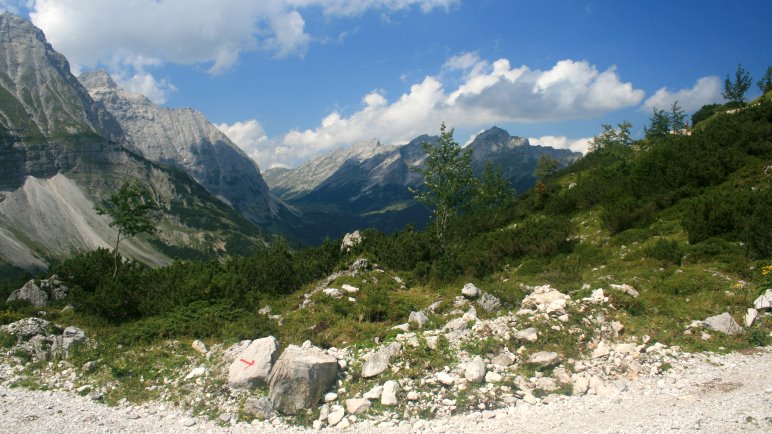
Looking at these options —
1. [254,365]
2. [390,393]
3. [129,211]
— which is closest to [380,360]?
[390,393]

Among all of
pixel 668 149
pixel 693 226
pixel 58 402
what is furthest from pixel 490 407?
pixel 668 149

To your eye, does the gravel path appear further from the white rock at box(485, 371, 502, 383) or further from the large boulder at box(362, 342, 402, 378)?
the large boulder at box(362, 342, 402, 378)

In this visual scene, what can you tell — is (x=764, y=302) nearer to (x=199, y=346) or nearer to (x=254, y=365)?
(x=254, y=365)

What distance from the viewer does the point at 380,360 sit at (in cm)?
1127

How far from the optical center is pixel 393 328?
551 inches

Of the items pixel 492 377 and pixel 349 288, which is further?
pixel 349 288

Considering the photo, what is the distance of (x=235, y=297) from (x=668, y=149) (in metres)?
31.3

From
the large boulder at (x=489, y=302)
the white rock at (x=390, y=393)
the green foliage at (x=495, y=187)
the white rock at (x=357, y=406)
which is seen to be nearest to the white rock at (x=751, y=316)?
the large boulder at (x=489, y=302)

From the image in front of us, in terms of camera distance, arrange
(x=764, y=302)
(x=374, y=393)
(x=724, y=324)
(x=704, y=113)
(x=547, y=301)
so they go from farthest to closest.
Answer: (x=704, y=113) → (x=547, y=301) → (x=764, y=302) → (x=724, y=324) → (x=374, y=393)

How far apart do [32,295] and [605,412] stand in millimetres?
26494

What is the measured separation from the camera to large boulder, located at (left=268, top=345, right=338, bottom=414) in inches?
392

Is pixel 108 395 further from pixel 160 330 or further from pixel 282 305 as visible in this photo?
pixel 282 305

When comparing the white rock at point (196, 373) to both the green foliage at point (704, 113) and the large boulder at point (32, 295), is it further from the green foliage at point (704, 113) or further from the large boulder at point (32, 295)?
the green foliage at point (704, 113)

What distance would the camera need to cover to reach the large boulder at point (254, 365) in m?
10.8
